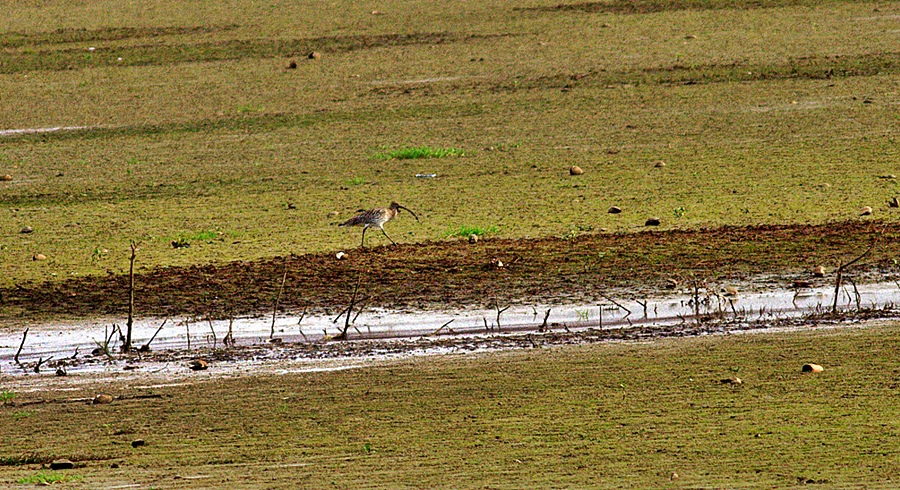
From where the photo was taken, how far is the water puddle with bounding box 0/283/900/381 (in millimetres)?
9883

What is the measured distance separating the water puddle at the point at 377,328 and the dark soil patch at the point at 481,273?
31cm

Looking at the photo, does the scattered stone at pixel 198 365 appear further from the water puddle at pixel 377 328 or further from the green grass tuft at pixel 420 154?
the green grass tuft at pixel 420 154

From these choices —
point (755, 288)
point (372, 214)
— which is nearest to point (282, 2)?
point (372, 214)

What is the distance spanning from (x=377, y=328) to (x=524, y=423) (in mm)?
3022

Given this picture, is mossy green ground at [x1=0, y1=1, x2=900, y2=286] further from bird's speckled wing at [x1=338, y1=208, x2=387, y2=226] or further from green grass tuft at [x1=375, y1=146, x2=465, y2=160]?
bird's speckled wing at [x1=338, y1=208, x2=387, y2=226]

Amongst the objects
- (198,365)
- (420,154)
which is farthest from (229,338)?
(420,154)

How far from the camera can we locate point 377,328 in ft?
35.3

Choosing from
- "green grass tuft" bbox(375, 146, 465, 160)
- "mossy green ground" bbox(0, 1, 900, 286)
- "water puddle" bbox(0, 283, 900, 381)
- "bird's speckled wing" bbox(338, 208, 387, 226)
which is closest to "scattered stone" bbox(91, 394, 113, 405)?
"water puddle" bbox(0, 283, 900, 381)

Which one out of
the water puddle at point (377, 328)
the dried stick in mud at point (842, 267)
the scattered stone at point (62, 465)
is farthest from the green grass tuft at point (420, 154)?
the scattered stone at point (62, 465)

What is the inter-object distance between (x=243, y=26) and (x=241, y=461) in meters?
20.1

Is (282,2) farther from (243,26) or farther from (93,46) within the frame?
(93,46)

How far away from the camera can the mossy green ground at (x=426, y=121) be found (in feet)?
46.6

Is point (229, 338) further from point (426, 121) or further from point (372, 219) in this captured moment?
point (426, 121)

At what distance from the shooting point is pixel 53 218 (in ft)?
48.9
